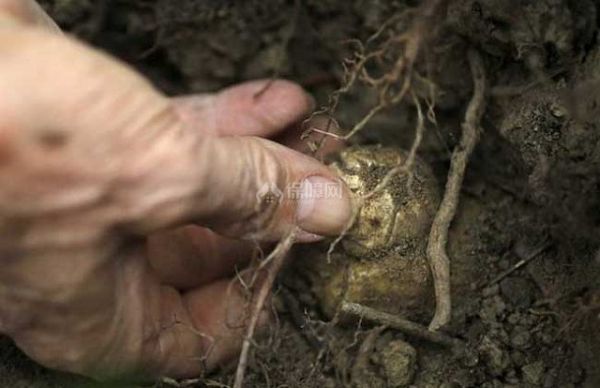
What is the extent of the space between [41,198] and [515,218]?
813mm

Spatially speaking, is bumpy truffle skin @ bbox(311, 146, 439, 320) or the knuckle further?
bumpy truffle skin @ bbox(311, 146, 439, 320)

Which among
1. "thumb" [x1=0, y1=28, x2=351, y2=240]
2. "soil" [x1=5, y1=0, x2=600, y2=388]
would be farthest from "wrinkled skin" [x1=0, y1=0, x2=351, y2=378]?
"soil" [x1=5, y1=0, x2=600, y2=388]

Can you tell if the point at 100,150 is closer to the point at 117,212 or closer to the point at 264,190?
the point at 117,212

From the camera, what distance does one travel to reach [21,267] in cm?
113

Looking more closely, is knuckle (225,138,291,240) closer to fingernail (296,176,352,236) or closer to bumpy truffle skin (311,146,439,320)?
fingernail (296,176,352,236)

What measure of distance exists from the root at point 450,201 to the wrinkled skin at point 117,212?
0.16 m

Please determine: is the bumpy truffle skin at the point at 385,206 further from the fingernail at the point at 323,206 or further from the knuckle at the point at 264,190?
the knuckle at the point at 264,190

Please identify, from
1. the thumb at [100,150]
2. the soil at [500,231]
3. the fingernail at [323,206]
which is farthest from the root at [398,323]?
the thumb at [100,150]

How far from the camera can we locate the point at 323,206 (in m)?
1.32

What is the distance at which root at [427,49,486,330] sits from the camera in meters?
1.36

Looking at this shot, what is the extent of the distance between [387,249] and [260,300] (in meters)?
0.25

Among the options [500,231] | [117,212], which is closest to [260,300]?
[117,212]

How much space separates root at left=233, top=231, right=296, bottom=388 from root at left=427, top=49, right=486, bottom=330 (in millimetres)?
244

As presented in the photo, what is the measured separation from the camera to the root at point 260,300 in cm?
125
